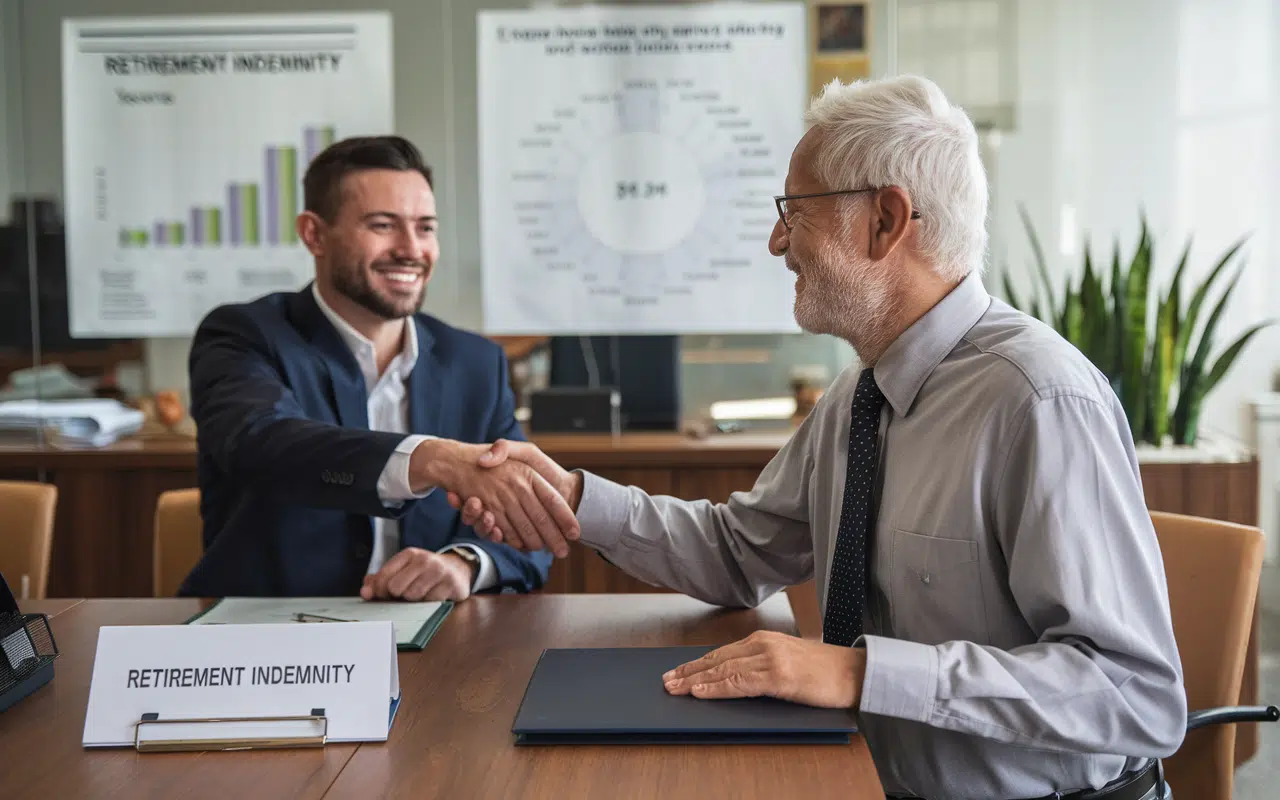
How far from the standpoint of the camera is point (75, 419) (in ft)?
13.3

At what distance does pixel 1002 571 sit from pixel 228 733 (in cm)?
98

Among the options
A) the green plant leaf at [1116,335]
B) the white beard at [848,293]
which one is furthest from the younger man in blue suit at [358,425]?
the green plant leaf at [1116,335]

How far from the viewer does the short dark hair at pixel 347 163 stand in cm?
265

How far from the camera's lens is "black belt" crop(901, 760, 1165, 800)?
4.94 ft

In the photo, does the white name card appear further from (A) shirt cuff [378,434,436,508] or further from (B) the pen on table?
(A) shirt cuff [378,434,436,508]

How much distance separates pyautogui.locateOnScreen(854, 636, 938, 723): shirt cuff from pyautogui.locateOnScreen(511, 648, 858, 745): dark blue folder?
0.13 ft

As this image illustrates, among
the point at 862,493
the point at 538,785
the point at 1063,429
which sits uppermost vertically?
the point at 1063,429

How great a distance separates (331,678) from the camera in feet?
4.47

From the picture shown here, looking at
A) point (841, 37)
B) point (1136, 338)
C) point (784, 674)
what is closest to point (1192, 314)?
point (1136, 338)

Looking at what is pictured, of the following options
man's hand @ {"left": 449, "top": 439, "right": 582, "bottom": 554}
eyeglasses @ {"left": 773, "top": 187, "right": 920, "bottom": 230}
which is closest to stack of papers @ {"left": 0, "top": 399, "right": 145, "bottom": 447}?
man's hand @ {"left": 449, "top": 439, "right": 582, "bottom": 554}

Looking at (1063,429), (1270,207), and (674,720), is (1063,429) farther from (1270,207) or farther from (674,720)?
(1270,207)

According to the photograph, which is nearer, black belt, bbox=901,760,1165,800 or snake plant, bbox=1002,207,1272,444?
black belt, bbox=901,760,1165,800

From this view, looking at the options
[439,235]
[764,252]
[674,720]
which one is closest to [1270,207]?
[764,252]

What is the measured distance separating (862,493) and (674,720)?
1.57 ft
